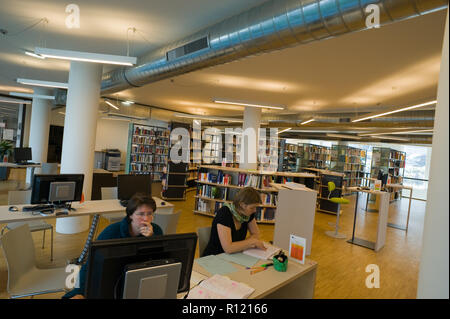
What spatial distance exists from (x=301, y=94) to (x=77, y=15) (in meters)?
5.33

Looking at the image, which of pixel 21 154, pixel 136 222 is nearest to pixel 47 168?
pixel 21 154

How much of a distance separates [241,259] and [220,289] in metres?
0.59

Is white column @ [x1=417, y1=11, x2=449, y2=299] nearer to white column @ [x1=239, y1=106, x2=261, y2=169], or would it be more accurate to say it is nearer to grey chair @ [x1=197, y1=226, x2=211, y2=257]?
grey chair @ [x1=197, y1=226, x2=211, y2=257]

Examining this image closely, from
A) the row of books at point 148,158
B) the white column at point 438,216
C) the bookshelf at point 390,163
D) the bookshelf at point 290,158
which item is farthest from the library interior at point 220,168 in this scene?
the bookshelf at point 290,158

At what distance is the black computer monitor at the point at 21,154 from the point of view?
8539mm

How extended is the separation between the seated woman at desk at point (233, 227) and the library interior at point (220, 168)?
16mm

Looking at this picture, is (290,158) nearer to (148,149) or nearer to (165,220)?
(148,149)

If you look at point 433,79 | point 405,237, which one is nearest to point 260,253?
point 433,79

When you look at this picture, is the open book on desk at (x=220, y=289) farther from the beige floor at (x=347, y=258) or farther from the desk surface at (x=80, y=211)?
the desk surface at (x=80, y=211)

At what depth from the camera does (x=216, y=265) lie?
2279 millimetres

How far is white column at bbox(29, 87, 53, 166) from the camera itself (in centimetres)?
1012

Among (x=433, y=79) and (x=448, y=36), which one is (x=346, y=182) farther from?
(x=448, y=36)

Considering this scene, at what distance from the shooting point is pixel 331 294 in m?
3.65

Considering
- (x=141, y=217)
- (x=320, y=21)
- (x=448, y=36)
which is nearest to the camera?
(x=448, y=36)
